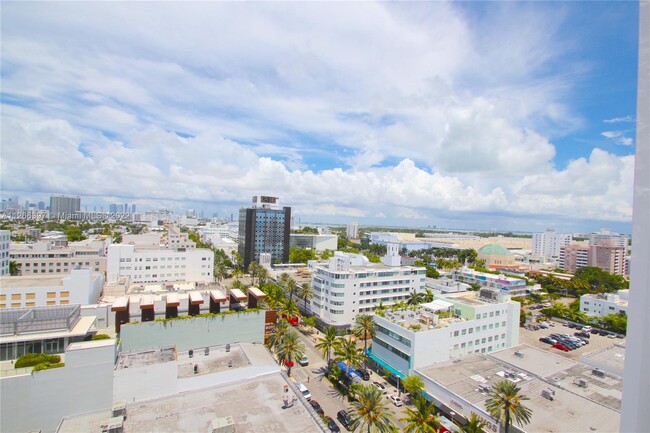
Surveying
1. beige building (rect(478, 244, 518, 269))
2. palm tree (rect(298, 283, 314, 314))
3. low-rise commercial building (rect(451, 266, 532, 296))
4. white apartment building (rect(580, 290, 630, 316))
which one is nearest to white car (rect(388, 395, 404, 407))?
palm tree (rect(298, 283, 314, 314))

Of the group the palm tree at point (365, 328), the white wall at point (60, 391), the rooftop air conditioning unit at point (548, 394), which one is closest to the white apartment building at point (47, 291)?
the white wall at point (60, 391)

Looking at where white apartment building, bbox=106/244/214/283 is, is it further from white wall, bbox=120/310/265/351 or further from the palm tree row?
the palm tree row

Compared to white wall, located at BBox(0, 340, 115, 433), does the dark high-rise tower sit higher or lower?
higher

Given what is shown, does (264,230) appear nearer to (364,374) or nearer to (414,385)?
(364,374)

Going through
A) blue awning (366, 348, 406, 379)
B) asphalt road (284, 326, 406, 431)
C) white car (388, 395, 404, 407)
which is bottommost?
asphalt road (284, 326, 406, 431)

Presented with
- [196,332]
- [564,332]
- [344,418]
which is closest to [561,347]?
[564,332]

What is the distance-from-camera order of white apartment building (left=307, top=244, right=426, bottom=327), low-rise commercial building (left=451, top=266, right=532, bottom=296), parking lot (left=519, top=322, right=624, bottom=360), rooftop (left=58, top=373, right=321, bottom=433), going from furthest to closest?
low-rise commercial building (left=451, top=266, right=532, bottom=296)
white apartment building (left=307, top=244, right=426, bottom=327)
parking lot (left=519, top=322, right=624, bottom=360)
rooftop (left=58, top=373, right=321, bottom=433)

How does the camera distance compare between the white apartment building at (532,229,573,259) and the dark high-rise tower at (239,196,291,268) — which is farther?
the white apartment building at (532,229,573,259)
